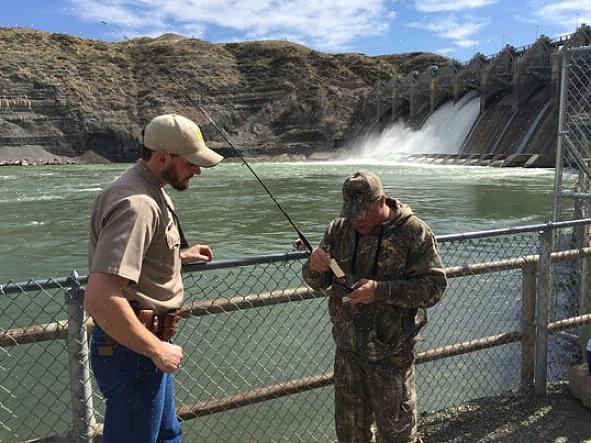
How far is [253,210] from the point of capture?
21281 mm

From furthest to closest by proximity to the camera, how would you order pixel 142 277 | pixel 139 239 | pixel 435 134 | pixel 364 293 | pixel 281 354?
pixel 435 134
pixel 281 354
pixel 364 293
pixel 142 277
pixel 139 239

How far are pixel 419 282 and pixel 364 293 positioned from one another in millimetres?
286

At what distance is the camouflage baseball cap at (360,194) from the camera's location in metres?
2.72

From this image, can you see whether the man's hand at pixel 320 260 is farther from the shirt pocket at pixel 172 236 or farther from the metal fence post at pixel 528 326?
the metal fence post at pixel 528 326

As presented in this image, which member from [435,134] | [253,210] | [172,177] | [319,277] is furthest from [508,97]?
[172,177]

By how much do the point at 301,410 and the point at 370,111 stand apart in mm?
61029

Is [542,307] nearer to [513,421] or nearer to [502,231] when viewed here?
[502,231]

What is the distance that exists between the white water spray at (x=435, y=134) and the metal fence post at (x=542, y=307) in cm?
4027

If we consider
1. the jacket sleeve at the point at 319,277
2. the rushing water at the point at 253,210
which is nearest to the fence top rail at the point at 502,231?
the jacket sleeve at the point at 319,277

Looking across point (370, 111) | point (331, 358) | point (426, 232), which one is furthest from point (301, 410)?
point (370, 111)

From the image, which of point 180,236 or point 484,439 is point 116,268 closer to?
point 180,236

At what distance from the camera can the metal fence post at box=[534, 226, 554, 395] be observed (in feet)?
14.2

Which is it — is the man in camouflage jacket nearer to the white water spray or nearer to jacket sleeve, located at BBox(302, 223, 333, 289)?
jacket sleeve, located at BBox(302, 223, 333, 289)

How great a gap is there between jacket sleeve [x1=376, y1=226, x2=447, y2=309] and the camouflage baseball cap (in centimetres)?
32
